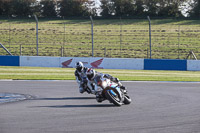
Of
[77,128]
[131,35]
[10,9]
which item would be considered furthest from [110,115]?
[10,9]

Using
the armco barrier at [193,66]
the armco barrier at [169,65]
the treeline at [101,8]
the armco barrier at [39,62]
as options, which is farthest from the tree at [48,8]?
the armco barrier at [193,66]

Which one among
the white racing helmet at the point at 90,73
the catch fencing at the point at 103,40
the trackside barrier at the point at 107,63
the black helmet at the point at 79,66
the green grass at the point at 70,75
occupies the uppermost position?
the catch fencing at the point at 103,40

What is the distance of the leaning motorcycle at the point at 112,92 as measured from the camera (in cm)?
1154

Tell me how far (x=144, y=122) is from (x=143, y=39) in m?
28.6

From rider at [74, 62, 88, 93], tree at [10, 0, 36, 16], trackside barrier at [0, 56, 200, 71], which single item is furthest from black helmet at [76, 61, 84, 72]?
tree at [10, 0, 36, 16]

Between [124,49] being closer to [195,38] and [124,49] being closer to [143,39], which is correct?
[143,39]

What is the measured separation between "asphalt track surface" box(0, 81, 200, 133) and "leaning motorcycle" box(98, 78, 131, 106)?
0.22 metres

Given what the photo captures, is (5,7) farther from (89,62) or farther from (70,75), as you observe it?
(70,75)

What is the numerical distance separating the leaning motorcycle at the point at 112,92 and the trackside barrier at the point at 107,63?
626 inches

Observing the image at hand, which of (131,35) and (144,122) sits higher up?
(131,35)

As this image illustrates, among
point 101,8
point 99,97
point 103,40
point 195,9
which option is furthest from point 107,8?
point 99,97

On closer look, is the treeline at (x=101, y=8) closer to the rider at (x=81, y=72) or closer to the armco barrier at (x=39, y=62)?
the armco barrier at (x=39, y=62)

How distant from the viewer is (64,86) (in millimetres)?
17438

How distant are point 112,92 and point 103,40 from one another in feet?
84.7
